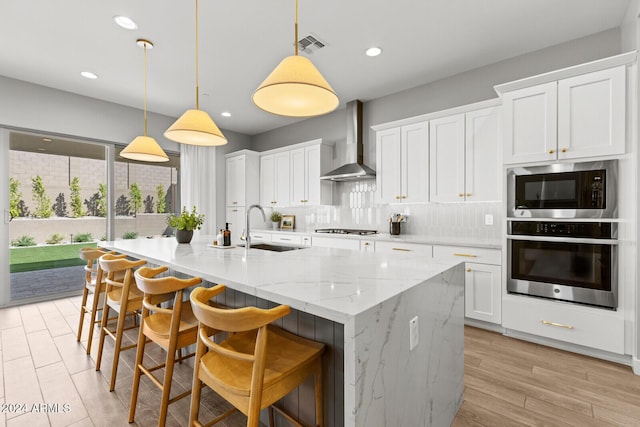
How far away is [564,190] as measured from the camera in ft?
8.46

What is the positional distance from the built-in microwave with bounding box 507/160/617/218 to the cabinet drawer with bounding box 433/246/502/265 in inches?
16.3

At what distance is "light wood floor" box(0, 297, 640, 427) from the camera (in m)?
1.79

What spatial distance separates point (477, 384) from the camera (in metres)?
2.13

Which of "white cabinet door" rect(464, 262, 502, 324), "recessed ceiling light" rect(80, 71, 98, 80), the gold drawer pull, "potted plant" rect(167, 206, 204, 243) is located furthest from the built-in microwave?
"recessed ceiling light" rect(80, 71, 98, 80)

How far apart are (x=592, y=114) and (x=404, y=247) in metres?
2.00

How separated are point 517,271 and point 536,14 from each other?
2.24 metres

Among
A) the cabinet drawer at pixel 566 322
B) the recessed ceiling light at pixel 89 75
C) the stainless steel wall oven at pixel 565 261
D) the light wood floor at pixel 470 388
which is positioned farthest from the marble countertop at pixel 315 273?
the recessed ceiling light at pixel 89 75

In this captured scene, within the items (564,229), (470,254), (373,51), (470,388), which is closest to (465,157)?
(470,254)

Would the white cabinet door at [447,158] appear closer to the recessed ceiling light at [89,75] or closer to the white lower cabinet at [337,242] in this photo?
the white lower cabinet at [337,242]

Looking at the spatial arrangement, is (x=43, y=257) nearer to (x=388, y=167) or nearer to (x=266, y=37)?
(x=266, y=37)

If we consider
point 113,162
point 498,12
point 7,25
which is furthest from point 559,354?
point 113,162

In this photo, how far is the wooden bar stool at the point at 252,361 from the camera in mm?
1062

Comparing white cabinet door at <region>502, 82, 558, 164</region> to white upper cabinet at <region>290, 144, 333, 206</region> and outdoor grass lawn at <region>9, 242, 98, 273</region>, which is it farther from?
outdoor grass lawn at <region>9, 242, 98, 273</region>

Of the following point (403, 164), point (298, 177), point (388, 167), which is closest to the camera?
point (403, 164)
